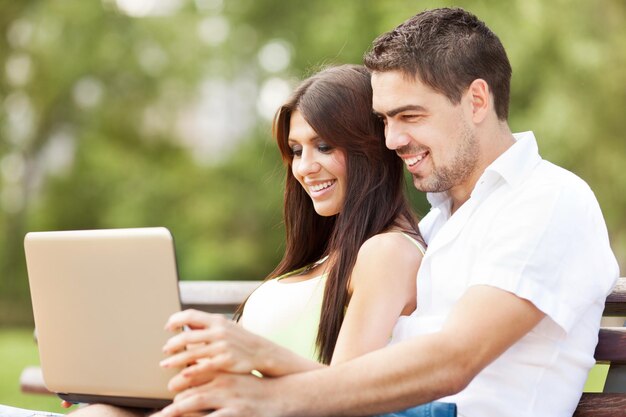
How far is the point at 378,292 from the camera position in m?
2.22

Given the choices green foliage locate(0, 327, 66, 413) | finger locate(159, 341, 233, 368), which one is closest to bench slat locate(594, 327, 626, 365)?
finger locate(159, 341, 233, 368)

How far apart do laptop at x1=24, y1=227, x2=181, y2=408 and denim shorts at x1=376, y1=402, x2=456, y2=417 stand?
49 cm

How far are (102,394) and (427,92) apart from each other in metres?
1.03

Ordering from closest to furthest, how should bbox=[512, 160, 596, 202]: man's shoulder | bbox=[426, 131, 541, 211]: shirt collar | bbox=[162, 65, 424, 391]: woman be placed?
bbox=[512, 160, 596, 202]: man's shoulder
bbox=[426, 131, 541, 211]: shirt collar
bbox=[162, 65, 424, 391]: woman

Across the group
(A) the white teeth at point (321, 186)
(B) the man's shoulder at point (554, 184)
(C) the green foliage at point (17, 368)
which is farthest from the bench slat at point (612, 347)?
(C) the green foliage at point (17, 368)

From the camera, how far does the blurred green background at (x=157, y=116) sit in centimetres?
1278

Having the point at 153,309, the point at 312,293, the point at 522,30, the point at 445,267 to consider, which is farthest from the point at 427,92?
the point at 522,30

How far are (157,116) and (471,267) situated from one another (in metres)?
13.0

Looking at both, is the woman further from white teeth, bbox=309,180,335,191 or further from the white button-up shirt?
the white button-up shirt

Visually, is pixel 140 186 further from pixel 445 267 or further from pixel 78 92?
pixel 445 267

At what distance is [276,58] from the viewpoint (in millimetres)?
12953

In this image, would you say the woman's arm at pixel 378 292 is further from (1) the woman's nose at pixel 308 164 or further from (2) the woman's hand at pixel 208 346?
(2) the woman's hand at pixel 208 346

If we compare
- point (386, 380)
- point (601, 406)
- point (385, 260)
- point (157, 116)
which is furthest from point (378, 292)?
point (157, 116)

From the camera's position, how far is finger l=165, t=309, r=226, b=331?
1709 mm
